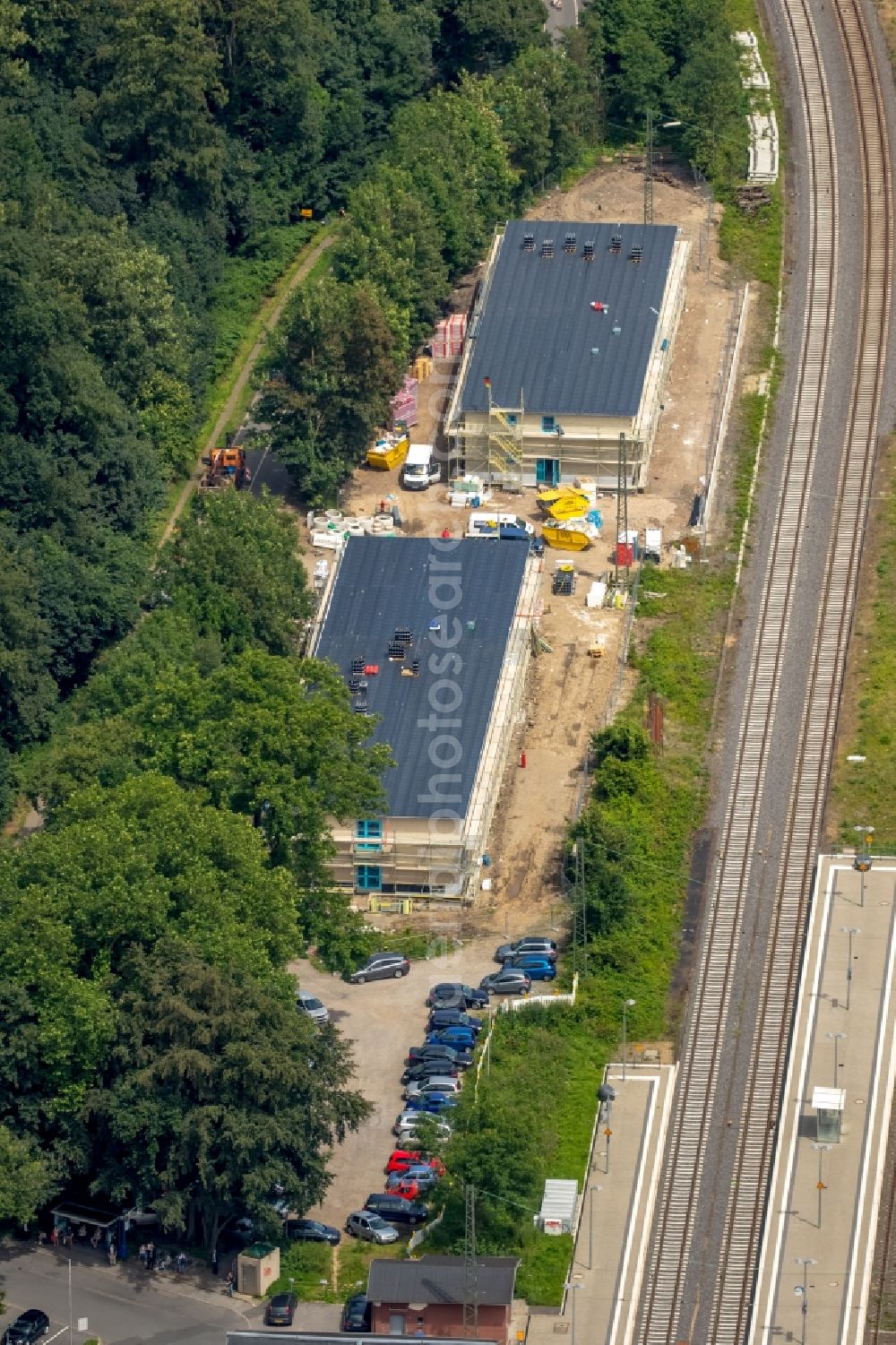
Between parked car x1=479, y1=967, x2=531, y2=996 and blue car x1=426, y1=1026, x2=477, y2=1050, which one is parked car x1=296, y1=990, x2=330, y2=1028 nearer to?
blue car x1=426, y1=1026, x2=477, y2=1050

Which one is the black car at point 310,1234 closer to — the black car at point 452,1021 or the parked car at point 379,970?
the black car at point 452,1021

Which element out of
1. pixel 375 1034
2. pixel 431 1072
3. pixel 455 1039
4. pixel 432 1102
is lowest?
pixel 432 1102

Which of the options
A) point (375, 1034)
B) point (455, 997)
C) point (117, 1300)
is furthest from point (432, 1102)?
point (117, 1300)

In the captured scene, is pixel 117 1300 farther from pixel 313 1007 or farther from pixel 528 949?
pixel 528 949

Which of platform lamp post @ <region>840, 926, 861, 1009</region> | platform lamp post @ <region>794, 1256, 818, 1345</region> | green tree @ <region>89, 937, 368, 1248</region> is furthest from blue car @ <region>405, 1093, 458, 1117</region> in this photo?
platform lamp post @ <region>840, 926, 861, 1009</region>

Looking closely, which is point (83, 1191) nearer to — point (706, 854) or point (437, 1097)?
point (437, 1097)

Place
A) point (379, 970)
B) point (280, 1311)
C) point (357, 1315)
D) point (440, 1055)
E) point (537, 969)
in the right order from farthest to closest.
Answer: point (379, 970)
point (537, 969)
point (440, 1055)
point (280, 1311)
point (357, 1315)

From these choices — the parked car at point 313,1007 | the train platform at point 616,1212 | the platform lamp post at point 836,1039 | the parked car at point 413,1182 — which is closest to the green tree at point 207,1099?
the parked car at point 413,1182
